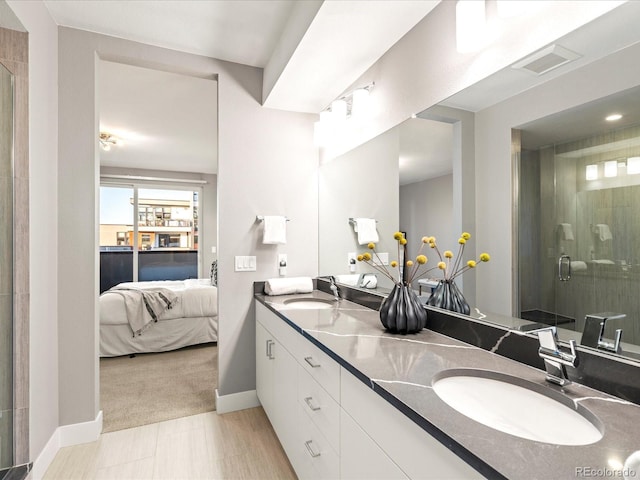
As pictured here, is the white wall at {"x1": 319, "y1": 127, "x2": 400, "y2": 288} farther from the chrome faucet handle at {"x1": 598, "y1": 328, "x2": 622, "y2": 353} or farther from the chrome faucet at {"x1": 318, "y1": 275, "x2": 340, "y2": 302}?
the chrome faucet handle at {"x1": 598, "y1": 328, "x2": 622, "y2": 353}

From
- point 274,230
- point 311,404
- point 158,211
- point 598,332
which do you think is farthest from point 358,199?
point 158,211

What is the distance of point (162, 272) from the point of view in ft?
21.0

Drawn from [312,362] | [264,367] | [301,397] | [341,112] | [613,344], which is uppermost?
[341,112]

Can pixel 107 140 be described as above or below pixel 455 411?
above

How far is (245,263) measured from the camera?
8.25 feet

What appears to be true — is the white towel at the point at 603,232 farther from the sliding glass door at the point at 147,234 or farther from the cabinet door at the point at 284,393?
the sliding glass door at the point at 147,234

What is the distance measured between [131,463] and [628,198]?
2500mm

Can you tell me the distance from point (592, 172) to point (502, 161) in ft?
1.10

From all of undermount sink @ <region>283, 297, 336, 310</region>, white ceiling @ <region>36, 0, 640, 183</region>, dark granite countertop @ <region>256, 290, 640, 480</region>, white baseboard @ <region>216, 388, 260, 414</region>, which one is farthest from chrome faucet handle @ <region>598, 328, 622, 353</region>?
white baseboard @ <region>216, 388, 260, 414</region>

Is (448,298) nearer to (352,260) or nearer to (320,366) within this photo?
(320,366)

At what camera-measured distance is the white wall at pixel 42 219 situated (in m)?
1.73

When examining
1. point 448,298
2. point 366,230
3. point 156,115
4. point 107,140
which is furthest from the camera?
point 107,140

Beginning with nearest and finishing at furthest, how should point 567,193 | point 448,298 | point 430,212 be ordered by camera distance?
point 567,193, point 448,298, point 430,212

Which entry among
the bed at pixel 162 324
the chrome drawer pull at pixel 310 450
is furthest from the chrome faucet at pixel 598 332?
the bed at pixel 162 324
